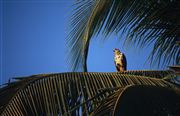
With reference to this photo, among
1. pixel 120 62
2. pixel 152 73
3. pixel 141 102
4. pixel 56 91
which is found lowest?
pixel 141 102

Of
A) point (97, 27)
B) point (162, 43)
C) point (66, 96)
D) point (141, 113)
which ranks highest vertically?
point (97, 27)

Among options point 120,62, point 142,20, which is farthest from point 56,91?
point 120,62

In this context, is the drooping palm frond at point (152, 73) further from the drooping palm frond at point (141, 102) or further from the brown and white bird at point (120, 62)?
the brown and white bird at point (120, 62)

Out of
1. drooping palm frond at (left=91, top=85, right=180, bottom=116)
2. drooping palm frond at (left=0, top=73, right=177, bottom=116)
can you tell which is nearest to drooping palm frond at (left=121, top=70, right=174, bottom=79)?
drooping palm frond at (left=0, top=73, right=177, bottom=116)

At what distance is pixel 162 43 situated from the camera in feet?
9.78

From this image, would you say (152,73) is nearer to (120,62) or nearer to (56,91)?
(56,91)

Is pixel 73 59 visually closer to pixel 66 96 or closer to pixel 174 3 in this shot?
pixel 66 96

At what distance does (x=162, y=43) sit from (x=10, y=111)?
1.29 metres

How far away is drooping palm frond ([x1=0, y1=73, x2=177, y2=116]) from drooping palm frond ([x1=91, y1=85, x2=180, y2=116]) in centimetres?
48

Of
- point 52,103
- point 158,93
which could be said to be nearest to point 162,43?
point 158,93

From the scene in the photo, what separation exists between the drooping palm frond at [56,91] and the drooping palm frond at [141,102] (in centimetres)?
48

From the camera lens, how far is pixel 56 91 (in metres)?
3.08

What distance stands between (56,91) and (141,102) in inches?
37.6

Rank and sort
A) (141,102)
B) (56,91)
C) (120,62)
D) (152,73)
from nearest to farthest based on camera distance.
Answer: (141,102), (56,91), (152,73), (120,62)
